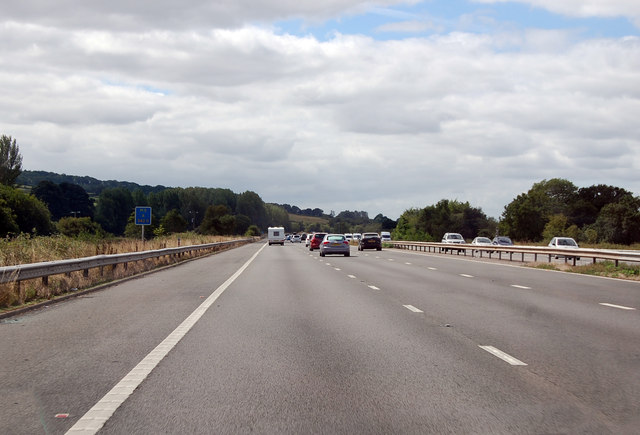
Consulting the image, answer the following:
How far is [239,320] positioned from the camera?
1129 cm

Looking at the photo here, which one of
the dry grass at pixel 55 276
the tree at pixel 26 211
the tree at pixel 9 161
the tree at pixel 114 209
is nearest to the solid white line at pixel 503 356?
the dry grass at pixel 55 276

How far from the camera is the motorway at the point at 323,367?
5285 millimetres

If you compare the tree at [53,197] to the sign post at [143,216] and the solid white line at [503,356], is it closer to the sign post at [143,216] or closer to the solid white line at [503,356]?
the sign post at [143,216]

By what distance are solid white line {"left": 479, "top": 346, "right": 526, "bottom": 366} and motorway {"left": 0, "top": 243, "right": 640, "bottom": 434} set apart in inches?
2.5

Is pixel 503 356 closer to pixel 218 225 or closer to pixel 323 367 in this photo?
pixel 323 367

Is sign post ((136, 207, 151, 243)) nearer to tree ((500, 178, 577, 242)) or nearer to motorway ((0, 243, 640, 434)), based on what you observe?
motorway ((0, 243, 640, 434))

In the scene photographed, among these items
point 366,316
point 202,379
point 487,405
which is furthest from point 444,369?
point 366,316

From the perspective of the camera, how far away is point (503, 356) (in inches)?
311

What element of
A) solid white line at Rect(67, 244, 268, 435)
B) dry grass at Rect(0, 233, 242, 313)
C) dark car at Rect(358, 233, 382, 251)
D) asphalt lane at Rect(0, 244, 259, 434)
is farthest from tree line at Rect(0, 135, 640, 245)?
solid white line at Rect(67, 244, 268, 435)

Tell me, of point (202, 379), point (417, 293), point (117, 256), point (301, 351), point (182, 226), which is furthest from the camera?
point (182, 226)

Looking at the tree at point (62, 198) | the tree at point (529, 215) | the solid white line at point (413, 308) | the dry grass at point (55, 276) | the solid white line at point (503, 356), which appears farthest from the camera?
the tree at point (62, 198)

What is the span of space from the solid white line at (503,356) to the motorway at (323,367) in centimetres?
6

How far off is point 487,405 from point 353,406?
3.71ft

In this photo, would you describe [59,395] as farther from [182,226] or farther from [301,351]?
[182,226]
